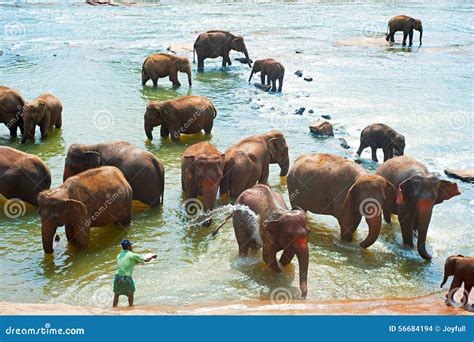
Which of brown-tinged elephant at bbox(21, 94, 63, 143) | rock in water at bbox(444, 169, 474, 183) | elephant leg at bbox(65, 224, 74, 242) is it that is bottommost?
rock in water at bbox(444, 169, 474, 183)

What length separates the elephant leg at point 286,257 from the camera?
8746mm

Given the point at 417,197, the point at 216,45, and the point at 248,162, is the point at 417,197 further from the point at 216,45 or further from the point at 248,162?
the point at 216,45

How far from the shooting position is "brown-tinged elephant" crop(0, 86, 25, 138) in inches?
602

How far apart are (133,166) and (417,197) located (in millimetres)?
4603

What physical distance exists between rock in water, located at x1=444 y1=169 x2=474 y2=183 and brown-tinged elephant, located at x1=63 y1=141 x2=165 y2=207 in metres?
5.89

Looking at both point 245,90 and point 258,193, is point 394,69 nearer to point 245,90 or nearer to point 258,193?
point 245,90

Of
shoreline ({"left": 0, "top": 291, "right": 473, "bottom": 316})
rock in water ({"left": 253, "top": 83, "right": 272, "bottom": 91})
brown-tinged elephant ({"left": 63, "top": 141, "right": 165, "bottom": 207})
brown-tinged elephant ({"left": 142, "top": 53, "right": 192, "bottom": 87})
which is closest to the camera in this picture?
shoreline ({"left": 0, "top": 291, "right": 473, "bottom": 316})

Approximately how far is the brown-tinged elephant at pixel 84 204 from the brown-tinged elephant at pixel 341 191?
274 cm

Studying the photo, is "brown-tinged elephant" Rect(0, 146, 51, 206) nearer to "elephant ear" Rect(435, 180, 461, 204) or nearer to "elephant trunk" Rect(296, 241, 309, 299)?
"elephant trunk" Rect(296, 241, 309, 299)

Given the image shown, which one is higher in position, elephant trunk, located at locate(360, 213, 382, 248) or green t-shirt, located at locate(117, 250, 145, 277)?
green t-shirt, located at locate(117, 250, 145, 277)

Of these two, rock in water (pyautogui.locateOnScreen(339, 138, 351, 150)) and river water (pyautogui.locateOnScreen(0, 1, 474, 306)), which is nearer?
river water (pyautogui.locateOnScreen(0, 1, 474, 306))

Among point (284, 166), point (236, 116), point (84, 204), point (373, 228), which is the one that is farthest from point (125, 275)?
point (236, 116)

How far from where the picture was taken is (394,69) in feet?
84.8

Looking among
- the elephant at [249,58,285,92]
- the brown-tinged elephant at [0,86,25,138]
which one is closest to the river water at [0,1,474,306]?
the brown-tinged elephant at [0,86,25,138]
